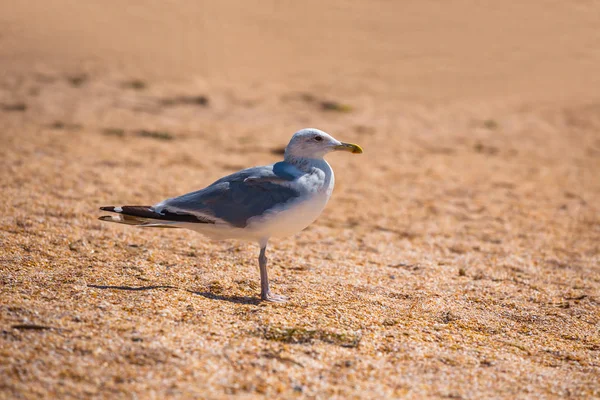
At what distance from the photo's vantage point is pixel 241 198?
3.93m

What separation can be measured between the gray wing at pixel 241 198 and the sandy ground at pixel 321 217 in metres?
0.50

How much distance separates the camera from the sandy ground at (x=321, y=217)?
3.17 meters

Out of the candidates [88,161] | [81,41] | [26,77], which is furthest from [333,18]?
[88,161]

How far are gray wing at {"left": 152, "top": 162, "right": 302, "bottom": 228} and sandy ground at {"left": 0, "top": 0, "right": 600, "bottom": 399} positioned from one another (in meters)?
0.50

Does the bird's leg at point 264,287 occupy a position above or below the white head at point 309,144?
below

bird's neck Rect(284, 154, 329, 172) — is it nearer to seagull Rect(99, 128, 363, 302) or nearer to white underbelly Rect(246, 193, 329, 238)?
seagull Rect(99, 128, 363, 302)

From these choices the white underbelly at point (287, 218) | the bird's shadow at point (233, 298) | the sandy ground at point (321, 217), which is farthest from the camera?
the bird's shadow at point (233, 298)

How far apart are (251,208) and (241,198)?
10cm

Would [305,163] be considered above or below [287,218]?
above

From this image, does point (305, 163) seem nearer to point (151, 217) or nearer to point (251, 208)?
point (251, 208)

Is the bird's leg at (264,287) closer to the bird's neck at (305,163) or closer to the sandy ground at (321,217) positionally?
the sandy ground at (321,217)

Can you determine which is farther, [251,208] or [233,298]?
[233,298]

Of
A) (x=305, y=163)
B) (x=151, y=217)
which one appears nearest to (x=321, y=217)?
(x=305, y=163)

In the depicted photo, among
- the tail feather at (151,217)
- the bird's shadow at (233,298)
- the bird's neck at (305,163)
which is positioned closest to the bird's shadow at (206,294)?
the bird's shadow at (233,298)
